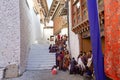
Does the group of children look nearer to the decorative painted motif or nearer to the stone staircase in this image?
the stone staircase

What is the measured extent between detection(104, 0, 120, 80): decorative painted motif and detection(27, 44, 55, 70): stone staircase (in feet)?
24.9

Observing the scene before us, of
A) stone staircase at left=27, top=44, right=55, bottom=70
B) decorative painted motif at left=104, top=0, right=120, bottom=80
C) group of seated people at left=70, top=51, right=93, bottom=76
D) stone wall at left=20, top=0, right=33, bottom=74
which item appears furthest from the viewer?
stone staircase at left=27, top=44, right=55, bottom=70

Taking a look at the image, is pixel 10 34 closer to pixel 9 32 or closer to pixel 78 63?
pixel 9 32

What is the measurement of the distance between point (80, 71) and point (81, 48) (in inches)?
57.1

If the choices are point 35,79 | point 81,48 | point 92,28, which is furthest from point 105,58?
point 81,48

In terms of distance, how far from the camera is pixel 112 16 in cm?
646

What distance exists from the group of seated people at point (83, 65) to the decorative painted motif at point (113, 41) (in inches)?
109

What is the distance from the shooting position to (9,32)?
39.5 feet

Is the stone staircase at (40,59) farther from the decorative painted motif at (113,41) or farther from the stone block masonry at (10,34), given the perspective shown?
the decorative painted motif at (113,41)

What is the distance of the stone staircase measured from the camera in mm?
13914

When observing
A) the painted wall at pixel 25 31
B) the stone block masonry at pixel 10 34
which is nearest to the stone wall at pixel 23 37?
the painted wall at pixel 25 31

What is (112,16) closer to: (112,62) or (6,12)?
(112,62)

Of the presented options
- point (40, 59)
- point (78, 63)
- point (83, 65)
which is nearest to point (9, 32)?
point (40, 59)

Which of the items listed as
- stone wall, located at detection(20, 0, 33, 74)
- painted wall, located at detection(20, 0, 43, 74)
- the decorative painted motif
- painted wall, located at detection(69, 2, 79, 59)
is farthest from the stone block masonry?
the decorative painted motif
